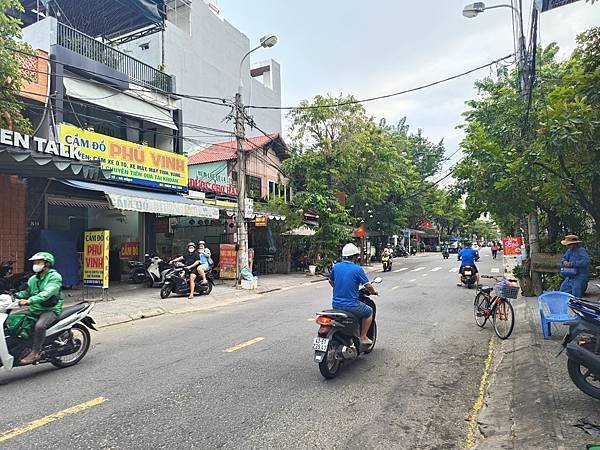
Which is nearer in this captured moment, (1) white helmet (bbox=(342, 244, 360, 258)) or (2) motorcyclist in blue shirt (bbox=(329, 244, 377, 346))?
(2) motorcyclist in blue shirt (bbox=(329, 244, 377, 346))

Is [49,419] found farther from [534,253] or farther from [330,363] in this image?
[534,253]

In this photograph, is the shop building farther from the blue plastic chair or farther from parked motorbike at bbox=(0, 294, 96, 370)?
the blue plastic chair

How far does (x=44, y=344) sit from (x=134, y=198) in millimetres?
7152

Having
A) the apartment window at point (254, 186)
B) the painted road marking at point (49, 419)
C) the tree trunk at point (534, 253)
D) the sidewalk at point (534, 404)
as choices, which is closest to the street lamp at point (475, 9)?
the tree trunk at point (534, 253)

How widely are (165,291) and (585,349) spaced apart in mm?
10817

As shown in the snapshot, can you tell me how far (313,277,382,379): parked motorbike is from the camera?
4957 millimetres

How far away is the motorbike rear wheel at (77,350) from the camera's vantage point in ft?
18.8

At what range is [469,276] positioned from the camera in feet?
49.6

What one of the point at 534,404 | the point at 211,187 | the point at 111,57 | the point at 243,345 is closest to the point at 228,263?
the point at 211,187

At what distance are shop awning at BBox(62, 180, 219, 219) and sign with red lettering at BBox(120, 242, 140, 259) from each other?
107 inches

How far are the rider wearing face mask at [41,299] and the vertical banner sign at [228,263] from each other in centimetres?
1143

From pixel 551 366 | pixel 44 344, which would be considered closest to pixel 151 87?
pixel 44 344

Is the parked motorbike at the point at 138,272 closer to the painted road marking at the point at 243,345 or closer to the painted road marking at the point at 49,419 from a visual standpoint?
the painted road marking at the point at 243,345

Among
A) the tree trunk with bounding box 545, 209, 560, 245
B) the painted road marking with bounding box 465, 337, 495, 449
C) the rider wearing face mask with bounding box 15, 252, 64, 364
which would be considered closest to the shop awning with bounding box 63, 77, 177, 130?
the rider wearing face mask with bounding box 15, 252, 64, 364
